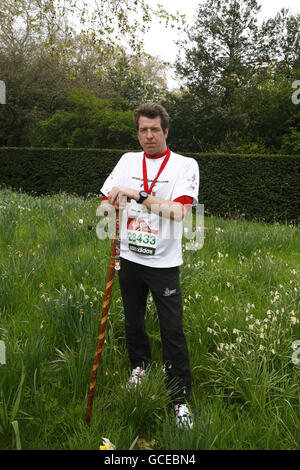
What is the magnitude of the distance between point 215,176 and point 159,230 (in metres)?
8.75

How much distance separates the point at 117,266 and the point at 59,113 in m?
16.6

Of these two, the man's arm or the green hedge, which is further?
the green hedge

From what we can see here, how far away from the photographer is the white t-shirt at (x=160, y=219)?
2.20 metres

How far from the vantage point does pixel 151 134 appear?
7.18 feet

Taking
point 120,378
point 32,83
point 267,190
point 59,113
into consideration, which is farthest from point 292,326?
point 32,83

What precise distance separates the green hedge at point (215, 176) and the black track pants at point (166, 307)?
6743mm

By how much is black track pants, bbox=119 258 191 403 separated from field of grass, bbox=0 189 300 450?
0.45 ft

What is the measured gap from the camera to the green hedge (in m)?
9.66

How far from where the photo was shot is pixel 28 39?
755 inches

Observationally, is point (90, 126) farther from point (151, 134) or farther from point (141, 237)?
point (141, 237)
